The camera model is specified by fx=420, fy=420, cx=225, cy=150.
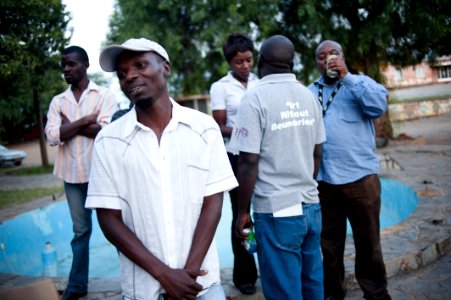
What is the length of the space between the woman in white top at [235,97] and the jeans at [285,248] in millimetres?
914

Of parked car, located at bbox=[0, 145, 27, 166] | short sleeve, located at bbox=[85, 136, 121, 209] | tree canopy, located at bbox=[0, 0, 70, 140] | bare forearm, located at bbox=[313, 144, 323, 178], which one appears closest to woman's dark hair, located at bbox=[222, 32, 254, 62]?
bare forearm, located at bbox=[313, 144, 323, 178]

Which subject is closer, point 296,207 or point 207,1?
point 296,207

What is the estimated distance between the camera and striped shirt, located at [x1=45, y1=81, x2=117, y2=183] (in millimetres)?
3596

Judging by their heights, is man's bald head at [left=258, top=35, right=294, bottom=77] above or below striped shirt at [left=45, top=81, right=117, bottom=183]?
above

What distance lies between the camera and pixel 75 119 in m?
3.68

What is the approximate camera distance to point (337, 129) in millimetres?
3246

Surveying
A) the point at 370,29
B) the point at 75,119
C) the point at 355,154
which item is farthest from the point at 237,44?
the point at 370,29

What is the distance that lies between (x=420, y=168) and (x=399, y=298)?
6.17m

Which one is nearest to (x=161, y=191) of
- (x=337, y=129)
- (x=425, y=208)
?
(x=337, y=129)

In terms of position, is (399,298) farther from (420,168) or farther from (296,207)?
(420,168)

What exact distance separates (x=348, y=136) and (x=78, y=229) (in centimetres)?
237

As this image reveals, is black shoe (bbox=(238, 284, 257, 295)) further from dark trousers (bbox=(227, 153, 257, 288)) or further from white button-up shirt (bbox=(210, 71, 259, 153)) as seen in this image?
white button-up shirt (bbox=(210, 71, 259, 153))

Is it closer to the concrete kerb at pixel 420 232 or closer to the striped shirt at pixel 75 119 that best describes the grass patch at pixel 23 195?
the striped shirt at pixel 75 119

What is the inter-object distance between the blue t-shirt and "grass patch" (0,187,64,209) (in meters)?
7.49
